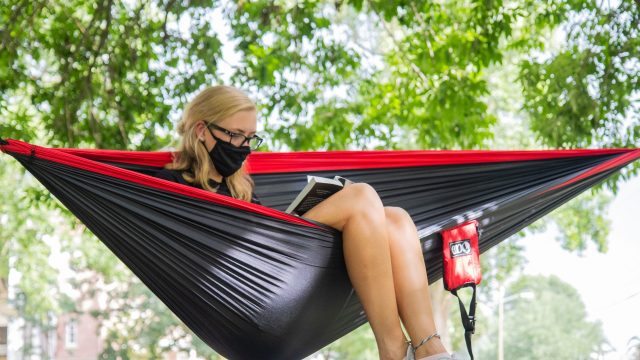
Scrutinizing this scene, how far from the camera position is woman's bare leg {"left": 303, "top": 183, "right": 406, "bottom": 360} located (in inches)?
72.7

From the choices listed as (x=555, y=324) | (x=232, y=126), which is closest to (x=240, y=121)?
(x=232, y=126)

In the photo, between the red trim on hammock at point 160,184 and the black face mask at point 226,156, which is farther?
the black face mask at point 226,156

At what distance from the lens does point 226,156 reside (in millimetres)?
2180

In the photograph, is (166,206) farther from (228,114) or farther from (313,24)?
(313,24)

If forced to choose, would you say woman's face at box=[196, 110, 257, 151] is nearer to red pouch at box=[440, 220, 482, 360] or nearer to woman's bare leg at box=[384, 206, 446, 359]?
woman's bare leg at box=[384, 206, 446, 359]

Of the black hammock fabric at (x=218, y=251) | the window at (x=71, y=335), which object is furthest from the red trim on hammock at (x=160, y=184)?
the window at (x=71, y=335)

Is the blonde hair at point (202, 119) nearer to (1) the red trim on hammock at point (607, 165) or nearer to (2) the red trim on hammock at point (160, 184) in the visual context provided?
(2) the red trim on hammock at point (160, 184)

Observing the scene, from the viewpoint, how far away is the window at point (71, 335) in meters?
19.3

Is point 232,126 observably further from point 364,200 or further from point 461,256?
point 461,256

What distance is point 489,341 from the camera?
82.2ft

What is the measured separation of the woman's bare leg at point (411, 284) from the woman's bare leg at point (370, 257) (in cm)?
3

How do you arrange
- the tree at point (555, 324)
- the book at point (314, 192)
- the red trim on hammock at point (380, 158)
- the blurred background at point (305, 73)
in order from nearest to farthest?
the book at point (314, 192), the red trim on hammock at point (380, 158), the blurred background at point (305, 73), the tree at point (555, 324)

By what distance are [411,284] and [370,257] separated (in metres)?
0.11

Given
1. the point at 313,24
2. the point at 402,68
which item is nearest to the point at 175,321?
the point at 402,68
